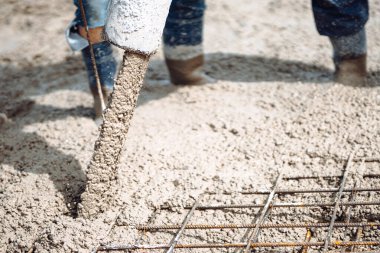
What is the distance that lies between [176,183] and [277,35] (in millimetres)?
1838

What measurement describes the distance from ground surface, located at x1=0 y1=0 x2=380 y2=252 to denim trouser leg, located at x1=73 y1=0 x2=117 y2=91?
263mm

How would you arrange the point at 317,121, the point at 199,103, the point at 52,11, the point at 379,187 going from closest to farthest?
the point at 379,187
the point at 317,121
the point at 199,103
the point at 52,11

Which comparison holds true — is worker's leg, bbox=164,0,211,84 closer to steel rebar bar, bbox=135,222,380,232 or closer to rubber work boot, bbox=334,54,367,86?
rubber work boot, bbox=334,54,367,86

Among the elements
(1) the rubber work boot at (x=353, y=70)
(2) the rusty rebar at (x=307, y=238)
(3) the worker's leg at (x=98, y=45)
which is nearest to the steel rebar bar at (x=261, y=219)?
(2) the rusty rebar at (x=307, y=238)

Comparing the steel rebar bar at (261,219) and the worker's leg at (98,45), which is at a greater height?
the worker's leg at (98,45)

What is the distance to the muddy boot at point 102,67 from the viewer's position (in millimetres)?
2418

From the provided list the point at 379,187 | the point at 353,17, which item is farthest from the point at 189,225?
the point at 353,17

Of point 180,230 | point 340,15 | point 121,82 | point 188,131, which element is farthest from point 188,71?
point 180,230

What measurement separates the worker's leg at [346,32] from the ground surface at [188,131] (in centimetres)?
10

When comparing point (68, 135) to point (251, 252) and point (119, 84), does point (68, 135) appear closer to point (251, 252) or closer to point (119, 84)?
point (119, 84)

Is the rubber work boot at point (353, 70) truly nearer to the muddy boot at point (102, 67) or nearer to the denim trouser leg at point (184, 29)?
Result: the denim trouser leg at point (184, 29)

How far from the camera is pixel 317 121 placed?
238cm

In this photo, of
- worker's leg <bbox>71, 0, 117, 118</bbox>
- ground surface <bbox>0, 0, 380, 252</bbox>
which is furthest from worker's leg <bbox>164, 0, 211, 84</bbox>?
worker's leg <bbox>71, 0, 117, 118</bbox>

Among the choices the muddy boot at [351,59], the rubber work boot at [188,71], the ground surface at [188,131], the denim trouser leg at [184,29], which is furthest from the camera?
the rubber work boot at [188,71]
